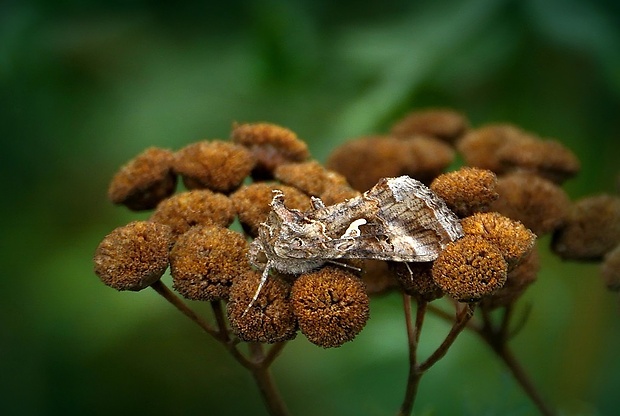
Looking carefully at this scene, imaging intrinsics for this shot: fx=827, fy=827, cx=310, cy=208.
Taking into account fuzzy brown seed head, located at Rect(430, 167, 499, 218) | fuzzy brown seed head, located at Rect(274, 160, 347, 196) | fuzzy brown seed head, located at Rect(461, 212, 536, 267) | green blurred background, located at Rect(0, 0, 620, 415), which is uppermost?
fuzzy brown seed head, located at Rect(430, 167, 499, 218)

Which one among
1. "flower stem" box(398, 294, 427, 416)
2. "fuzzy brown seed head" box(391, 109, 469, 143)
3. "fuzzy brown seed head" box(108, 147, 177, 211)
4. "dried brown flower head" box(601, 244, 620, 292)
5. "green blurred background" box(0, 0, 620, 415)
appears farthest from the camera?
"green blurred background" box(0, 0, 620, 415)

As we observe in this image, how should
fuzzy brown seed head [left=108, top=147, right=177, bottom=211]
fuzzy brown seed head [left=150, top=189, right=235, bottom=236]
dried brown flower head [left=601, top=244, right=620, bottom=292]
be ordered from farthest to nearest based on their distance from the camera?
1. fuzzy brown seed head [left=108, top=147, right=177, bottom=211]
2. dried brown flower head [left=601, top=244, right=620, bottom=292]
3. fuzzy brown seed head [left=150, top=189, right=235, bottom=236]

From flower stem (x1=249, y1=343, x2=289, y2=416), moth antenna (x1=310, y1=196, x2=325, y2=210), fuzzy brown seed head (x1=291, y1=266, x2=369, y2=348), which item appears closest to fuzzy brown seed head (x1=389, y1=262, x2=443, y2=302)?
fuzzy brown seed head (x1=291, y1=266, x2=369, y2=348)

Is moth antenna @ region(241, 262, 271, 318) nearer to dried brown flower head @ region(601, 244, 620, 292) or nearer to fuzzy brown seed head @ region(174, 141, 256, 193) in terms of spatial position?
fuzzy brown seed head @ region(174, 141, 256, 193)

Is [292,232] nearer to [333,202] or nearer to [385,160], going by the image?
[333,202]

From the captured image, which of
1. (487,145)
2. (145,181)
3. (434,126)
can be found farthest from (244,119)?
(145,181)

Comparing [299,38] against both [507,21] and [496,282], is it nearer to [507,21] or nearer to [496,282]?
[507,21]
